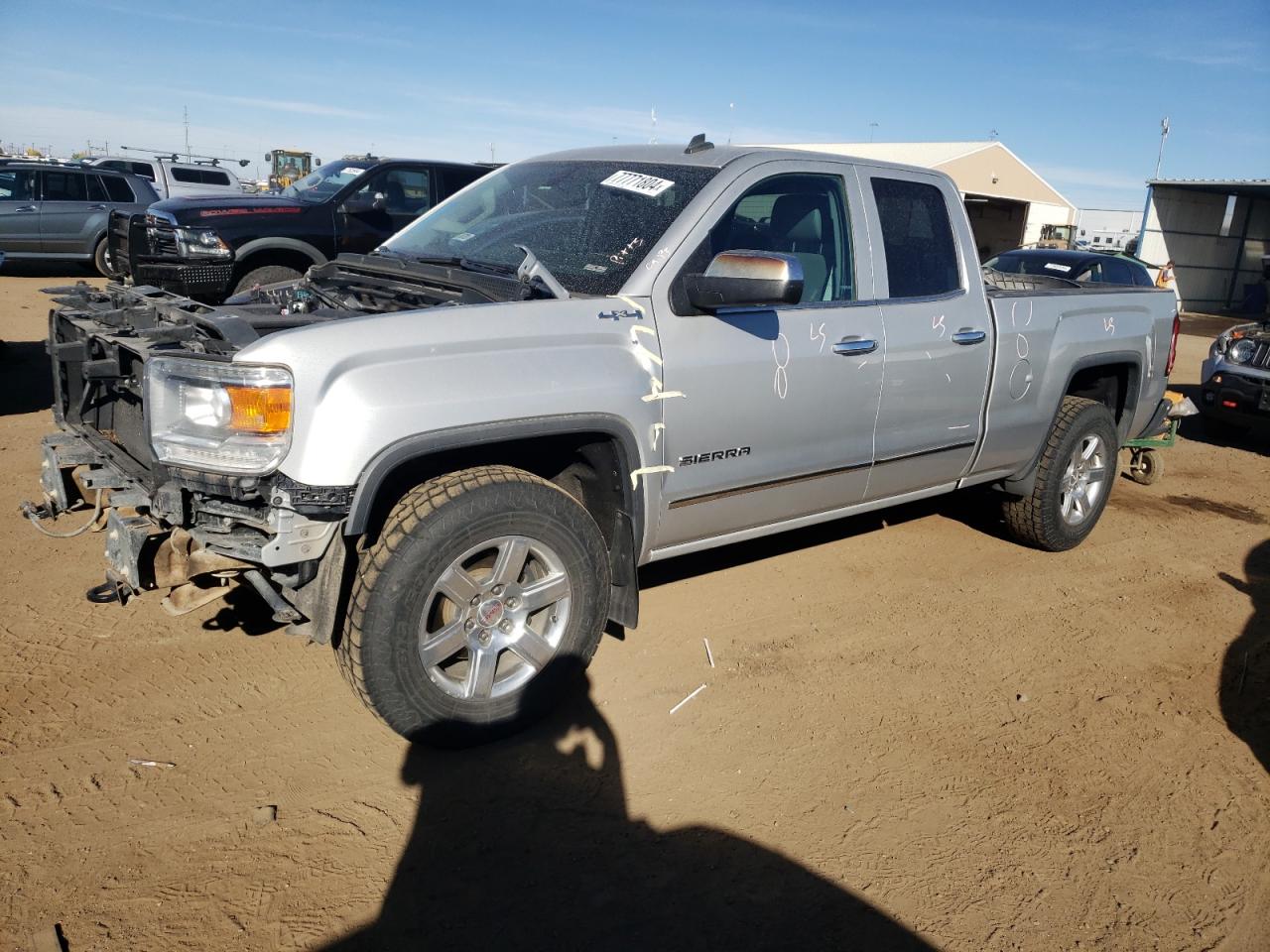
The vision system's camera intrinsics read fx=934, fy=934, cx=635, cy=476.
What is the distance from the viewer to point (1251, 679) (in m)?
4.22

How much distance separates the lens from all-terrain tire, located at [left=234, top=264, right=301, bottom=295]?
875cm

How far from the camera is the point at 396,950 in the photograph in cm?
244

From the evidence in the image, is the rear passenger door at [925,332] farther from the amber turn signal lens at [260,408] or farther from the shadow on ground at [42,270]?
the shadow on ground at [42,270]

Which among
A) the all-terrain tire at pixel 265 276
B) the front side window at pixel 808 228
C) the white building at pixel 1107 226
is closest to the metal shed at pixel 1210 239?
the white building at pixel 1107 226

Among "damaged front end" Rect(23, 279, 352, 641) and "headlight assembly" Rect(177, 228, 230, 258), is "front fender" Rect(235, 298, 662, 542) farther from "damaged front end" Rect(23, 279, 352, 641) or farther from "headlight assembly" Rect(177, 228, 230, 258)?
"headlight assembly" Rect(177, 228, 230, 258)

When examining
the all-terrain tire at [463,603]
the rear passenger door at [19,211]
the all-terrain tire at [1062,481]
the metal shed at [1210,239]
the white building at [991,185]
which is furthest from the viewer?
Answer: the white building at [991,185]

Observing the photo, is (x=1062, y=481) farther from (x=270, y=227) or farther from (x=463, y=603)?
(x=270, y=227)

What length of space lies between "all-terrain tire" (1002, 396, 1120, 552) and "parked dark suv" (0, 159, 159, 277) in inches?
598

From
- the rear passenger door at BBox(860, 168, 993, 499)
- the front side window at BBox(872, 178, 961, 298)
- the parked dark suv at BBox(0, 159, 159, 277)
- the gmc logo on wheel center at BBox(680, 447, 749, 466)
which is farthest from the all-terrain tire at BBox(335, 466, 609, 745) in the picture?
the parked dark suv at BBox(0, 159, 159, 277)

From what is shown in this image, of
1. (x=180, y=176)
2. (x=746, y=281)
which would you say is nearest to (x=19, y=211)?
(x=180, y=176)

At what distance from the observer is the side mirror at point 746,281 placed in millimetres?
3230

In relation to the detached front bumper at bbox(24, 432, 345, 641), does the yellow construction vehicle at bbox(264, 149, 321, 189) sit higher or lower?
higher

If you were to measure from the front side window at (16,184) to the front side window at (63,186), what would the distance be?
0.23 meters

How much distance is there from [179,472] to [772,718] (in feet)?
7.53
